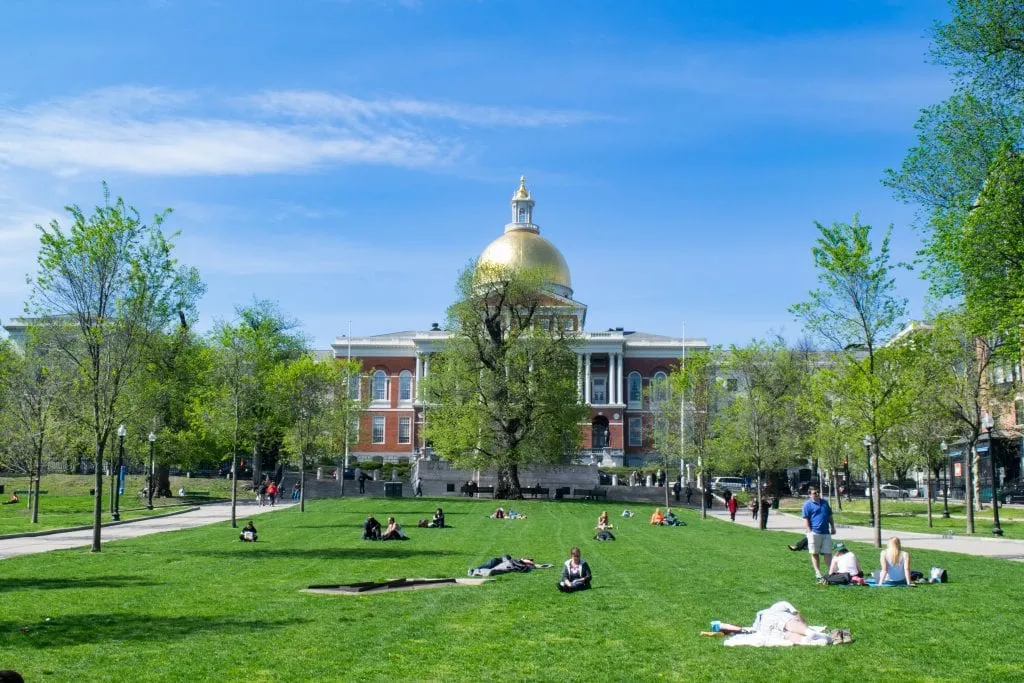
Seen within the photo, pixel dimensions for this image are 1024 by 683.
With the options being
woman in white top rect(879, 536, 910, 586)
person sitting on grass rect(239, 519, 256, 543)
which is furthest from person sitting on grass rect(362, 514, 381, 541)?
woman in white top rect(879, 536, 910, 586)

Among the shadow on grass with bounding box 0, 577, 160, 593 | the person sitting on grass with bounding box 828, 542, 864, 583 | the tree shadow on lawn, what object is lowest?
the tree shadow on lawn

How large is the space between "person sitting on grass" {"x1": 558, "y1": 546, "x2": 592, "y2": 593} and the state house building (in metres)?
85.3

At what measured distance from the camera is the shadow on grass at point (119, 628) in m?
12.8

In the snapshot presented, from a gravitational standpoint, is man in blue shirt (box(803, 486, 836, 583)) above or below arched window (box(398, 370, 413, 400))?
below

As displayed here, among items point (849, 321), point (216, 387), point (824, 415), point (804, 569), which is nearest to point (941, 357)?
point (824, 415)

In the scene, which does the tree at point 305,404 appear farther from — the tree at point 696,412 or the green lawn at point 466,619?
the green lawn at point 466,619

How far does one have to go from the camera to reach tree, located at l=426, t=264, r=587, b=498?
58.8 m

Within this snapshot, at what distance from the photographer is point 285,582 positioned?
755 inches

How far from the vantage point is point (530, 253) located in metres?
108

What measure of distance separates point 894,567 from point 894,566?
0.02m

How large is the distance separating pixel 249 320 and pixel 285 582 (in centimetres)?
7325

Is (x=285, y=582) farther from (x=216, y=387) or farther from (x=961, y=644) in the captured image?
(x=216, y=387)

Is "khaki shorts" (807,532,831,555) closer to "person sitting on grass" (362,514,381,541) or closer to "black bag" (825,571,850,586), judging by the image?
"black bag" (825,571,850,586)

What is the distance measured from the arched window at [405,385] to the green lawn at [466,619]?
288ft
